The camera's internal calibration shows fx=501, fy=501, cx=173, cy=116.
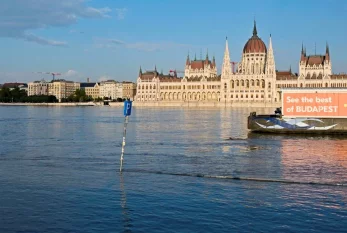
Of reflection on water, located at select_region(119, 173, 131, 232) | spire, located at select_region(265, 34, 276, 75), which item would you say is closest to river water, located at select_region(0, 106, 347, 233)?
reflection on water, located at select_region(119, 173, 131, 232)

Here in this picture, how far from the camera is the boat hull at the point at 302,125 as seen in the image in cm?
4256

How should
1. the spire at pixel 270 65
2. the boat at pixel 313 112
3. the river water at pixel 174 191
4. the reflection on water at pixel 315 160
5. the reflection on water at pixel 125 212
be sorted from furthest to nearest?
the spire at pixel 270 65, the boat at pixel 313 112, the reflection on water at pixel 315 160, the river water at pixel 174 191, the reflection on water at pixel 125 212

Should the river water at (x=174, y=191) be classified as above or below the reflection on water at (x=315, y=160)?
below

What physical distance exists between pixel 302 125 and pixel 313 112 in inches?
57.0

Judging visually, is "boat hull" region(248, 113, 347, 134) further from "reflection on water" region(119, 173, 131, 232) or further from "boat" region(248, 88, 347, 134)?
"reflection on water" region(119, 173, 131, 232)

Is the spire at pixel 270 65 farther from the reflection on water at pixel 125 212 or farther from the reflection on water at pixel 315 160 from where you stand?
the reflection on water at pixel 125 212

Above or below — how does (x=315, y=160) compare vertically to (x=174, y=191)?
above

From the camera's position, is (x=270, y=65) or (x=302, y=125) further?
(x=270, y=65)

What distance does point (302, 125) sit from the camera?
43.1 metres

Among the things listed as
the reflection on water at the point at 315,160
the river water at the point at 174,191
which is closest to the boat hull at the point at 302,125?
the reflection on water at the point at 315,160

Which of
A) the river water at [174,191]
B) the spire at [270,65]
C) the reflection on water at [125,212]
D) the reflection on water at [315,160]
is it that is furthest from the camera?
the spire at [270,65]

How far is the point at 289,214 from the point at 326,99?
31.1m

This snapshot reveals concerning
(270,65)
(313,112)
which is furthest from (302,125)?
(270,65)

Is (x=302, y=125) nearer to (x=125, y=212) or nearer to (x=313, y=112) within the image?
(x=313, y=112)
